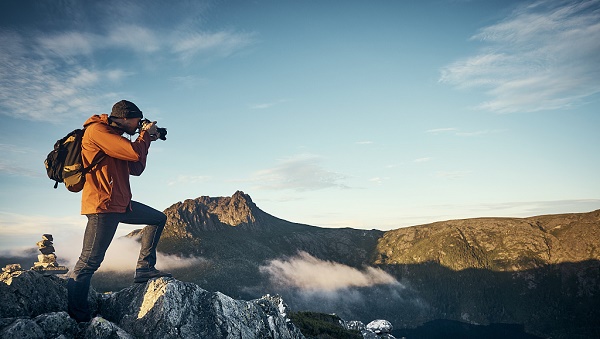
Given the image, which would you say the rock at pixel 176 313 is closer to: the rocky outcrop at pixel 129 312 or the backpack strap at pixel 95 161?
the rocky outcrop at pixel 129 312

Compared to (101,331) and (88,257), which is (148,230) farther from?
(101,331)

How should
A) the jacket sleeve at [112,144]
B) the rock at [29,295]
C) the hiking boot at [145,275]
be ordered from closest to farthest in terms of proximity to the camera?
the rock at [29,295]
the jacket sleeve at [112,144]
the hiking boot at [145,275]

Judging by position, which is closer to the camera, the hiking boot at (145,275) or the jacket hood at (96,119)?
the jacket hood at (96,119)

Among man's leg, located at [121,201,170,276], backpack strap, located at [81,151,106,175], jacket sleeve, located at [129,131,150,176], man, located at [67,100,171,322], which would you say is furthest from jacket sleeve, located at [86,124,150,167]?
man's leg, located at [121,201,170,276]

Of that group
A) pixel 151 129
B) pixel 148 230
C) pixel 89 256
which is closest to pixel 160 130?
pixel 151 129

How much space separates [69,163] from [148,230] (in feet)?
8.60

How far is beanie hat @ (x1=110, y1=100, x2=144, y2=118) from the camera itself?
8.77 m

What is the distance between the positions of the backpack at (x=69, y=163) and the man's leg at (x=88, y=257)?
2.93 ft

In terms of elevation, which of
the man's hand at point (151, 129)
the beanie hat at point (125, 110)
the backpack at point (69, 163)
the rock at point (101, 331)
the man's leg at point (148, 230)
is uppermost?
the beanie hat at point (125, 110)

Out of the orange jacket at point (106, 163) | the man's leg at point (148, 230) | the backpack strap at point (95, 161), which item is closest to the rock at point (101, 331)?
the man's leg at point (148, 230)

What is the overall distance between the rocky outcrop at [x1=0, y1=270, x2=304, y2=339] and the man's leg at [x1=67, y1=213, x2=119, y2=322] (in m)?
0.48

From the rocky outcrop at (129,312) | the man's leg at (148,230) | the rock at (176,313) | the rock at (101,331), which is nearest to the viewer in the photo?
the rocky outcrop at (129,312)

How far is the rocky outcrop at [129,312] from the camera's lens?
292 inches

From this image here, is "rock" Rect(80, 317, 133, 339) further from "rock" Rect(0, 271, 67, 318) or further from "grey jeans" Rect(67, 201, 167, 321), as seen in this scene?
"rock" Rect(0, 271, 67, 318)
